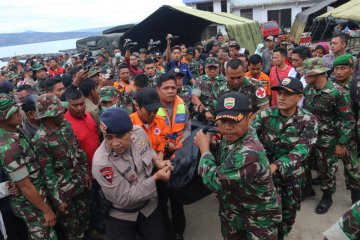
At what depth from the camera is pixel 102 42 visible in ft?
57.3

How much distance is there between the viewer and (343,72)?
12.8ft

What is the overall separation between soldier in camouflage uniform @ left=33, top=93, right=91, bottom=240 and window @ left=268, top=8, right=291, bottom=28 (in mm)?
35838

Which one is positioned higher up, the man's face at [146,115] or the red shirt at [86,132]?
the man's face at [146,115]

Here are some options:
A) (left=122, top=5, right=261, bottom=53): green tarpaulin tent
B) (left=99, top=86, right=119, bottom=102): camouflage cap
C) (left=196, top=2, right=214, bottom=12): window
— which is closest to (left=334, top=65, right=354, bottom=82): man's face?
(left=99, top=86, right=119, bottom=102): camouflage cap

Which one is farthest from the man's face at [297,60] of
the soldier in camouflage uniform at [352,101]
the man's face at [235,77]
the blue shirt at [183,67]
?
→ the blue shirt at [183,67]

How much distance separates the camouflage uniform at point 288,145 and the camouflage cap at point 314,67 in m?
0.92

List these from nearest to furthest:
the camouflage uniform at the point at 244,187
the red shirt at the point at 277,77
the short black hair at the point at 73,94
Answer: the camouflage uniform at the point at 244,187, the short black hair at the point at 73,94, the red shirt at the point at 277,77

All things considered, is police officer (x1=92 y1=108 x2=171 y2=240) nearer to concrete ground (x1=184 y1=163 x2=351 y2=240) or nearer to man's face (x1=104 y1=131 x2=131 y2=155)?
man's face (x1=104 y1=131 x2=131 y2=155)

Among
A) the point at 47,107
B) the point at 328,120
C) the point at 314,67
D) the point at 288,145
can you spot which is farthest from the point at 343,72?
the point at 47,107

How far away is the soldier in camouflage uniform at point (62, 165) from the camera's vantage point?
9.04 feet

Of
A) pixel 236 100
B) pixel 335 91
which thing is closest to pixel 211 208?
pixel 335 91

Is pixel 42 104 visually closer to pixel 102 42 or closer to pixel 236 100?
pixel 236 100

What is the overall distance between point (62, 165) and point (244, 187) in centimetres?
183

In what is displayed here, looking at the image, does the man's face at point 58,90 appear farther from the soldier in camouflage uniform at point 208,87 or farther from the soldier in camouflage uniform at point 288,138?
the soldier in camouflage uniform at point 288,138
